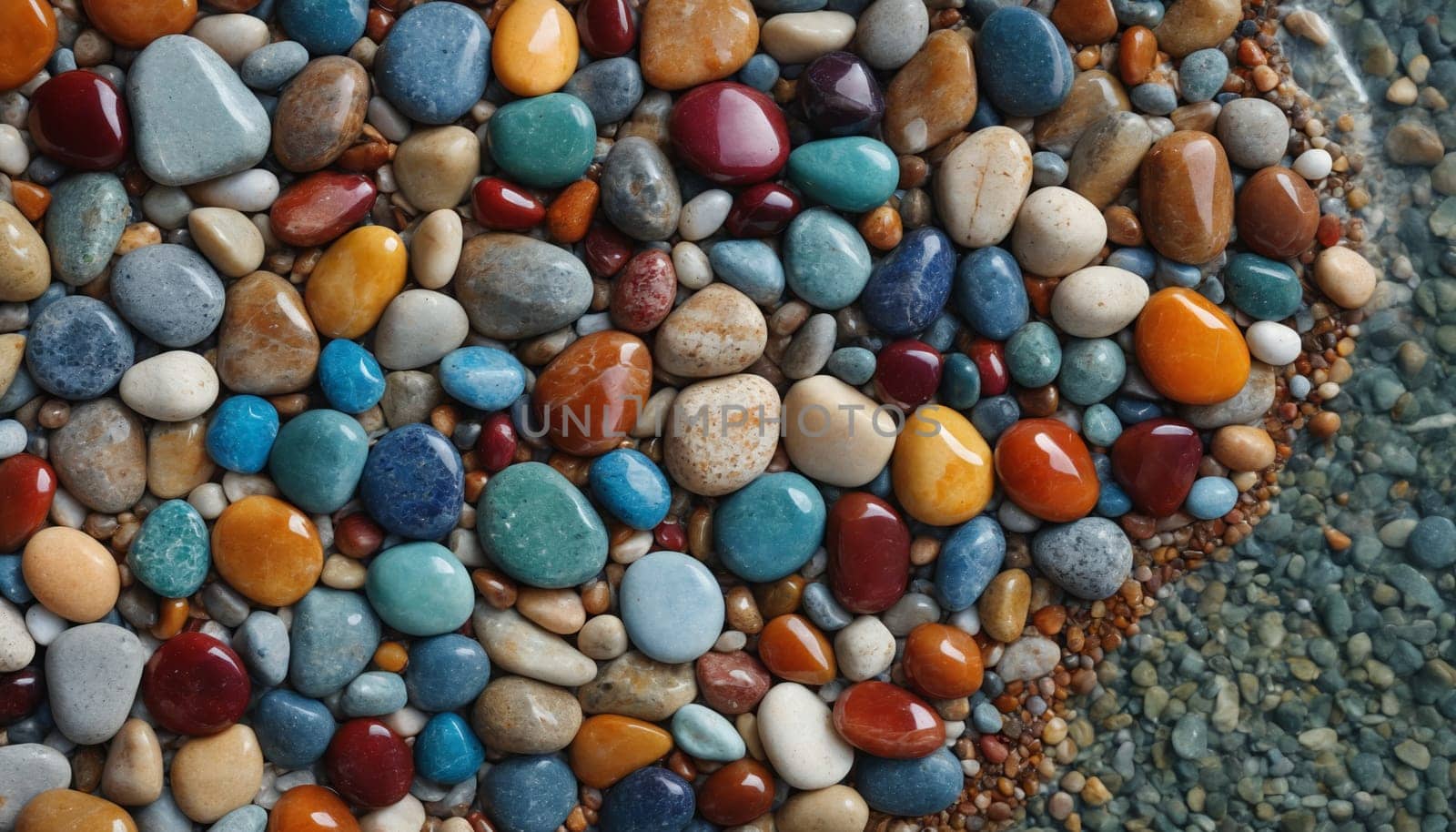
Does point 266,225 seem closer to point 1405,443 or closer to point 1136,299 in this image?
point 1136,299

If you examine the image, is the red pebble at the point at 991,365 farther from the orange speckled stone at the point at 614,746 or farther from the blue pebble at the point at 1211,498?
the orange speckled stone at the point at 614,746

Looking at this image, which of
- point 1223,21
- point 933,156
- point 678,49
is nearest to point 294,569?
point 678,49

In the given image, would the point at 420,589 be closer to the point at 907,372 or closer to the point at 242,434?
the point at 242,434

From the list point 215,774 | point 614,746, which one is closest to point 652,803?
point 614,746

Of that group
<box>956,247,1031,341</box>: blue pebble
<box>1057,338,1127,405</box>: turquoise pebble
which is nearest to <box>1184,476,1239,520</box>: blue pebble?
<box>1057,338,1127,405</box>: turquoise pebble

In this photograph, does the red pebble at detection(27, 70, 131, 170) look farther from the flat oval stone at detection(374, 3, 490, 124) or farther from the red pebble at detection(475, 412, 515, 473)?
the red pebble at detection(475, 412, 515, 473)

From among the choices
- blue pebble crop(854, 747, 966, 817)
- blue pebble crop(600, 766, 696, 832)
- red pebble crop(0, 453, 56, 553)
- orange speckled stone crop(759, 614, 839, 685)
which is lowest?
blue pebble crop(854, 747, 966, 817)
